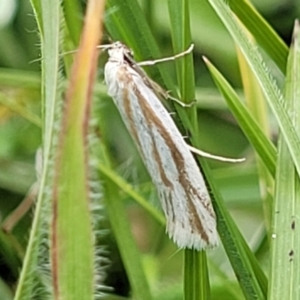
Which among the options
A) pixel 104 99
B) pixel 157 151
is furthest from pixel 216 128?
pixel 157 151

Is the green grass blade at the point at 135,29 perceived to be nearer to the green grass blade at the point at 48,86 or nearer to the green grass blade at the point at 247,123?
the green grass blade at the point at 247,123

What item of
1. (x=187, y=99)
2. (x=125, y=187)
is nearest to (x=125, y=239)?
(x=125, y=187)

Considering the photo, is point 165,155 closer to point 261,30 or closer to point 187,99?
point 187,99

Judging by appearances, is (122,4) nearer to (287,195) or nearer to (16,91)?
(287,195)

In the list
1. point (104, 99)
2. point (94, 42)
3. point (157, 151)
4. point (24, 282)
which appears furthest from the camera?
point (104, 99)

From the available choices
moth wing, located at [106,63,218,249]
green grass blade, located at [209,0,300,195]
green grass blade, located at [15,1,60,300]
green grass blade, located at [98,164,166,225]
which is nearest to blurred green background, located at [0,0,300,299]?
green grass blade, located at [98,164,166,225]

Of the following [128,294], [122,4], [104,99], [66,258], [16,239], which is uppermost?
[122,4]
